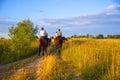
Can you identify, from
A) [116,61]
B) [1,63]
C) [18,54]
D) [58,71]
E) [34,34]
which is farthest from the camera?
[34,34]

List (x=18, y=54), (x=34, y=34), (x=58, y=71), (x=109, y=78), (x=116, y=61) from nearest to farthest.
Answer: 1. (x=109, y=78)
2. (x=116, y=61)
3. (x=58, y=71)
4. (x=18, y=54)
5. (x=34, y=34)

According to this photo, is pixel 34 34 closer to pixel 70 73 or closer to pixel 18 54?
pixel 18 54

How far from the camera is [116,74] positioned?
37.4 feet

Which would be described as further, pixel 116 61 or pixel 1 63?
pixel 1 63

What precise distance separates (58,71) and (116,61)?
10.2 feet

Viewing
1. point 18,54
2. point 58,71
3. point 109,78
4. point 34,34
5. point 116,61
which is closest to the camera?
point 109,78

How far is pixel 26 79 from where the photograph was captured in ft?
42.2

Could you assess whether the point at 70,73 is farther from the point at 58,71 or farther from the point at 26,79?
the point at 26,79

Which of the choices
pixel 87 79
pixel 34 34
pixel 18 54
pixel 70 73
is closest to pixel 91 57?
pixel 70 73

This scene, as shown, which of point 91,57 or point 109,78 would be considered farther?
point 91,57

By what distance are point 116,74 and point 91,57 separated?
13.1 ft

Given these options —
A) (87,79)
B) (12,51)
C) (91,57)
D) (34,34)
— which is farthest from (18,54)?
(87,79)

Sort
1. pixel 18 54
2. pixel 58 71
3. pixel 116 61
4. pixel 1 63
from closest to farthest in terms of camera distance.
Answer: pixel 116 61, pixel 58 71, pixel 1 63, pixel 18 54

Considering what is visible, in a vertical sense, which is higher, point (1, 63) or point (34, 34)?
point (34, 34)
